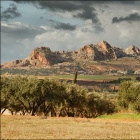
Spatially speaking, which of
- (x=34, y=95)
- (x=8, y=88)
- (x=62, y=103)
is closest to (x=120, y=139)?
(x=34, y=95)

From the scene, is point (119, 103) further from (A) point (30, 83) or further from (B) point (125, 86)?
(A) point (30, 83)

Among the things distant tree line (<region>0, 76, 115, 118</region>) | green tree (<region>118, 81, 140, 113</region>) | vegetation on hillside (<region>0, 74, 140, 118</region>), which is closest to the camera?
distant tree line (<region>0, 76, 115, 118</region>)

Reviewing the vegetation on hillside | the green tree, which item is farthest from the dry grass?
the green tree

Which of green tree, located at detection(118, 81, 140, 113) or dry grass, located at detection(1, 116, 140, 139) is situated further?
green tree, located at detection(118, 81, 140, 113)

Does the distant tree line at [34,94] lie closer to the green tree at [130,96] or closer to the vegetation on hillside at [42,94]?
the vegetation on hillside at [42,94]

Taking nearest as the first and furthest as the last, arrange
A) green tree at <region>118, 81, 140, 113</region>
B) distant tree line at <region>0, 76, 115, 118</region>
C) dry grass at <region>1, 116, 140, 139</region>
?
dry grass at <region>1, 116, 140, 139</region> < distant tree line at <region>0, 76, 115, 118</region> < green tree at <region>118, 81, 140, 113</region>

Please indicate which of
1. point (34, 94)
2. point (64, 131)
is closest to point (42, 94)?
point (34, 94)

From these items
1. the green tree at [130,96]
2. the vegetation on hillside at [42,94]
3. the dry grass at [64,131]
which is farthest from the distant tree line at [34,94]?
the dry grass at [64,131]

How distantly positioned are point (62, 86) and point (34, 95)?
1089 centimetres

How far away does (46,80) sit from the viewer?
75.7m

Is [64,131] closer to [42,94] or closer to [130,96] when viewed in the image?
[42,94]

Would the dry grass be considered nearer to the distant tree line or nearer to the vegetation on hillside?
the distant tree line

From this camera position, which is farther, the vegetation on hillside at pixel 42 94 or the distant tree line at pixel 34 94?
the vegetation on hillside at pixel 42 94

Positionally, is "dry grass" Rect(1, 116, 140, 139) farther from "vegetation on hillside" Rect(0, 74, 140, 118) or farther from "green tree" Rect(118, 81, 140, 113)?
"green tree" Rect(118, 81, 140, 113)
